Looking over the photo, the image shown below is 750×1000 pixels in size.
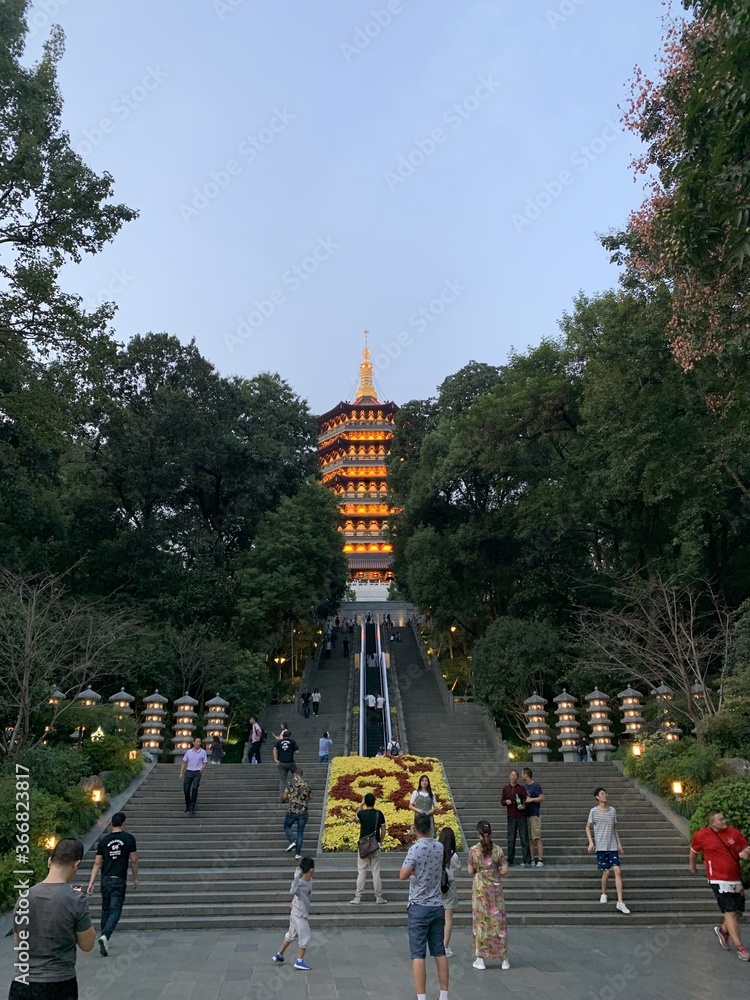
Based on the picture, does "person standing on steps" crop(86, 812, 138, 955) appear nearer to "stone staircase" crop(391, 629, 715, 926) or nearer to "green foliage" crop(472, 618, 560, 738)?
"stone staircase" crop(391, 629, 715, 926)

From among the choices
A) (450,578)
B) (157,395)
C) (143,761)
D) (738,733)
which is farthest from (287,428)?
Result: (738,733)

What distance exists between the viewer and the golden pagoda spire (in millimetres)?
76812

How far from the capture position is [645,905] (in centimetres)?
972

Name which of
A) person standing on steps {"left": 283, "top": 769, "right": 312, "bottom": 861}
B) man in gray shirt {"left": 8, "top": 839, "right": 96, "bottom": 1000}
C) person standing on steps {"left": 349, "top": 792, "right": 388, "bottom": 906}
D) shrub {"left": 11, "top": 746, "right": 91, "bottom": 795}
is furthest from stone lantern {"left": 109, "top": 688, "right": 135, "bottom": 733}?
man in gray shirt {"left": 8, "top": 839, "right": 96, "bottom": 1000}

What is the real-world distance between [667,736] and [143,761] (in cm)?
1112

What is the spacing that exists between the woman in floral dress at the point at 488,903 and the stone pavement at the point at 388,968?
0.18m

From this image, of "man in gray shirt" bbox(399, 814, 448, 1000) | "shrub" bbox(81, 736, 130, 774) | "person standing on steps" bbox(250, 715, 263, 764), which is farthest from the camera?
"person standing on steps" bbox(250, 715, 263, 764)

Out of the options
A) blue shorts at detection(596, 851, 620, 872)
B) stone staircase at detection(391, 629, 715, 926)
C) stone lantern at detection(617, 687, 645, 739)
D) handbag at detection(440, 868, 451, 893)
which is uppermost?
stone lantern at detection(617, 687, 645, 739)

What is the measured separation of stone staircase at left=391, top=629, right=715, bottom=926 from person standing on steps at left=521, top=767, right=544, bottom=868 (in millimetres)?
252

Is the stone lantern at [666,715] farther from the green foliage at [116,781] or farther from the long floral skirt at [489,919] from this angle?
the green foliage at [116,781]

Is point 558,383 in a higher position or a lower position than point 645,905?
higher

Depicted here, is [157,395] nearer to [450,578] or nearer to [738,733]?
[450,578]

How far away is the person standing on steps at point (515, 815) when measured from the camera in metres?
10.6

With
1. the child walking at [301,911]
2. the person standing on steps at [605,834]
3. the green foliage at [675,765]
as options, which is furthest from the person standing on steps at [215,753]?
the child walking at [301,911]
